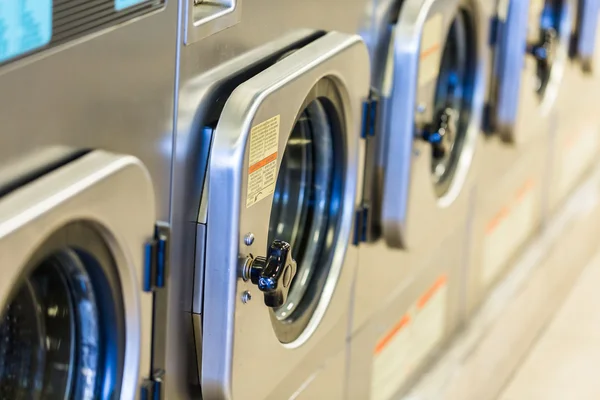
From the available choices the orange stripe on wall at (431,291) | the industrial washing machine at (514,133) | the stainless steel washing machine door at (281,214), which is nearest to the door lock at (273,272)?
the stainless steel washing machine door at (281,214)

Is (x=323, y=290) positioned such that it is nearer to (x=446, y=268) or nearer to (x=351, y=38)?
(x=351, y=38)

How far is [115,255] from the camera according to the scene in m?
1.07

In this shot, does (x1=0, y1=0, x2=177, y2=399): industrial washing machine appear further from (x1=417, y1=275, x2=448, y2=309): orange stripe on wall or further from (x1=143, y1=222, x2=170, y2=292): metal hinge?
(x1=417, y1=275, x2=448, y2=309): orange stripe on wall

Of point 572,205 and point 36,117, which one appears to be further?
point 572,205

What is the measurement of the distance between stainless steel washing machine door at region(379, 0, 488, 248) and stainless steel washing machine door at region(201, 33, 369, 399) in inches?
4.8

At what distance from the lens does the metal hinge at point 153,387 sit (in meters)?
1.17

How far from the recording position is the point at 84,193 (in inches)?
37.6

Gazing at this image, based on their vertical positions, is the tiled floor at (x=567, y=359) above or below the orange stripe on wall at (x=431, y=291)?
below

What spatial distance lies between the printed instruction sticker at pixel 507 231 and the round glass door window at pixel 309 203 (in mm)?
969

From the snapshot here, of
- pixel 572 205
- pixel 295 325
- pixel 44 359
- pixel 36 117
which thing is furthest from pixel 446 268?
pixel 36 117

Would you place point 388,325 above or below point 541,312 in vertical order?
above

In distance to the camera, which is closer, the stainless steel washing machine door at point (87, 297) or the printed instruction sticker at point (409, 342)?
the stainless steel washing machine door at point (87, 297)

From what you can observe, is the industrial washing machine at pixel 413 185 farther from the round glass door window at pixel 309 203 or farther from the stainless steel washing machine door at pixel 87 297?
the stainless steel washing machine door at pixel 87 297

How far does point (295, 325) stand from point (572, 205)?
1.99 meters
